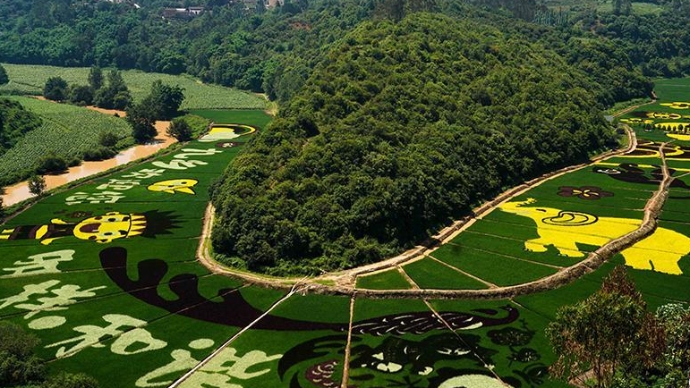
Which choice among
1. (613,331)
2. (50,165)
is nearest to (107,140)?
(50,165)

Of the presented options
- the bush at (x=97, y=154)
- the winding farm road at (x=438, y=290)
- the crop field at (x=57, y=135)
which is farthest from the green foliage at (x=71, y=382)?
the bush at (x=97, y=154)

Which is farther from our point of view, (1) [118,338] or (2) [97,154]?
(2) [97,154]

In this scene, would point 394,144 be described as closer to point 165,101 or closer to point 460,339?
point 460,339

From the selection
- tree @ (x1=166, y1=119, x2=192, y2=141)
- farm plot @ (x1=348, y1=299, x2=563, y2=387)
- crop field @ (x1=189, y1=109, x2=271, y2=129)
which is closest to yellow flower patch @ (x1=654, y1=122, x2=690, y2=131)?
crop field @ (x1=189, y1=109, x2=271, y2=129)

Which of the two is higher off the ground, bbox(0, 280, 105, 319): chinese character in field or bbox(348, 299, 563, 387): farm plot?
bbox(0, 280, 105, 319): chinese character in field

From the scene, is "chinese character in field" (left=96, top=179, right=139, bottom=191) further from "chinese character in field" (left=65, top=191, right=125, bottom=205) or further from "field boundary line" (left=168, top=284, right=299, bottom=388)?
"field boundary line" (left=168, top=284, right=299, bottom=388)

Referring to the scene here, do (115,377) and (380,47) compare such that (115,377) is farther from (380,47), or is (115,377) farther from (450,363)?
(380,47)
